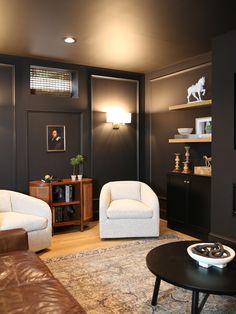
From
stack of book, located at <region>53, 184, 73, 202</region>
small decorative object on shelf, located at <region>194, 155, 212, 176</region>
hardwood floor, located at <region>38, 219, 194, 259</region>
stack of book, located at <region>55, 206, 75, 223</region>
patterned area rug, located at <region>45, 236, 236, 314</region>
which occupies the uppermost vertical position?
small decorative object on shelf, located at <region>194, 155, 212, 176</region>

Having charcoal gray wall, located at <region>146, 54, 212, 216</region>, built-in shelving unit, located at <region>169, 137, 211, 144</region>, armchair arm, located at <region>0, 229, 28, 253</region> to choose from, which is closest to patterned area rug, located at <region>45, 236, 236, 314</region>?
armchair arm, located at <region>0, 229, 28, 253</region>

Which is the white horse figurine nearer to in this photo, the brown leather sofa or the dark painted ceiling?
the dark painted ceiling

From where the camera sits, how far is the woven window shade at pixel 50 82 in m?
4.85

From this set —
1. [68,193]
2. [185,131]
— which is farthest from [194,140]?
[68,193]

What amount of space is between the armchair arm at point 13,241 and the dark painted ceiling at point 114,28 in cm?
210

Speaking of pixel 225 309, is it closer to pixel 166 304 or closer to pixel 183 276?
pixel 166 304

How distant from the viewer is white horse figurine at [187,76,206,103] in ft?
14.5

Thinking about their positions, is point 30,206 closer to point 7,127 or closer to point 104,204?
point 104,204

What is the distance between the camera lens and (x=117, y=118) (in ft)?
17.5

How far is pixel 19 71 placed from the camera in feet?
15.1

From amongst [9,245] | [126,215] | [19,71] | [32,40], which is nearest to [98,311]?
[9,245]

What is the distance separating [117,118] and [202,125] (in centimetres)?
148

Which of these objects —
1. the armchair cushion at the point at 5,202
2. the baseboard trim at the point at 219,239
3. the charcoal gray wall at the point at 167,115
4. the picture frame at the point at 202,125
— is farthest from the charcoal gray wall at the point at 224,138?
the armchair cushion at the point at 5,202

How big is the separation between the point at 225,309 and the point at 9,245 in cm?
190
